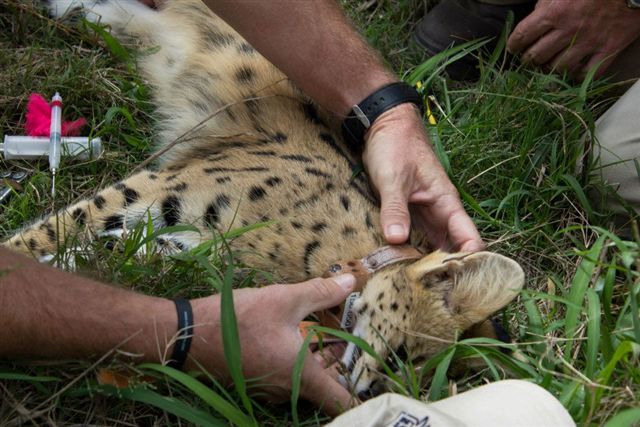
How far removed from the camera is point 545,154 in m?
3.62

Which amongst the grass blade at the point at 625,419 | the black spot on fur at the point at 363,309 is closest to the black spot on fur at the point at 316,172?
the black spot on fur at the point at 363,309

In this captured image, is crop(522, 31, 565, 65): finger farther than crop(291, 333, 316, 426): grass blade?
Yes

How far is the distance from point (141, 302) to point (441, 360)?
0.93m

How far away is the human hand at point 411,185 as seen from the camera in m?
2.96

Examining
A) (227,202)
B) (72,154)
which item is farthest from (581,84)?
(72,154)

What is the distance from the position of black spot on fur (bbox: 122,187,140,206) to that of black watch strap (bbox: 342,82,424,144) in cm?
86

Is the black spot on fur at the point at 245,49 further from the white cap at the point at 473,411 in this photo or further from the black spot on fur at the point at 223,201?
the white cap at the point at 473,411

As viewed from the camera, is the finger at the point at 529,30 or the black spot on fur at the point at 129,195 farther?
the finger at the point at 529,30

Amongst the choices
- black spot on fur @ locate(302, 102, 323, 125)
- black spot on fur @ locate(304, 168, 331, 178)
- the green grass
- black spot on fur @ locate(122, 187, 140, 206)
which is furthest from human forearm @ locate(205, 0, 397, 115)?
black spot on fur @ locate(122, 187, 140, 206)

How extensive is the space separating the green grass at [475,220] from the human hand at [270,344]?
0.07m

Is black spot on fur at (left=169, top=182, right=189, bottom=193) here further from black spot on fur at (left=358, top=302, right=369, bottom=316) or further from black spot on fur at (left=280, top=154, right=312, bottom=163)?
black spot on fur at (left=358, top=302, right=369, bottom=316)

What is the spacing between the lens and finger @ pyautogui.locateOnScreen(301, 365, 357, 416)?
94.5 inches

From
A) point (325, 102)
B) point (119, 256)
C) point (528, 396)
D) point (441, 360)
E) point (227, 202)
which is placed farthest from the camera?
point (325, 102)

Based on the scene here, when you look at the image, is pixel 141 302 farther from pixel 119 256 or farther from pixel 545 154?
pixel 545 154
